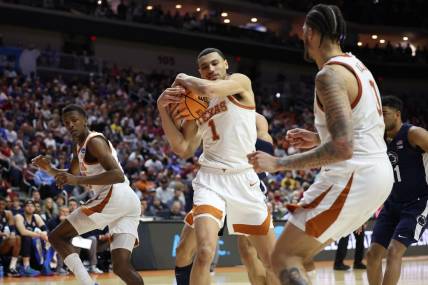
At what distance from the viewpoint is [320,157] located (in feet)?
13.3

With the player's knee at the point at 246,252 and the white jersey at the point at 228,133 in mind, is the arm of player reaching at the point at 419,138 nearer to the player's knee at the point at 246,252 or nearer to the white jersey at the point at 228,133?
the white jersey at the point at 228,133

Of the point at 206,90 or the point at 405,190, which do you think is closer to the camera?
the point at 206,90

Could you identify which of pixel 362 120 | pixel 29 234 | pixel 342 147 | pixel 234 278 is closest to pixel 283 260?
pixel 342 147

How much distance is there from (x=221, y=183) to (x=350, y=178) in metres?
2.14

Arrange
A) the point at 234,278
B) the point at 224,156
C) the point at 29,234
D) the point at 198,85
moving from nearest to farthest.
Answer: the point at 198,85, the point at 224,156, the point at 234,278, the point at 29,234

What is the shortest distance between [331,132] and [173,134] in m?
2.56

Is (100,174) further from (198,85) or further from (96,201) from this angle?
(198,85)

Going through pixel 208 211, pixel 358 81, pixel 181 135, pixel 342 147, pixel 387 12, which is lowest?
pixel 208 211

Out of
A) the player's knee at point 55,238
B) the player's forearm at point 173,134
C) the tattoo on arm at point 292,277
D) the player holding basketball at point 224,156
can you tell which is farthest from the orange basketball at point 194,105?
the tattoo on arm at point 292,277

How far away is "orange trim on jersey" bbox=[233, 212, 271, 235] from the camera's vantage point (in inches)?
238

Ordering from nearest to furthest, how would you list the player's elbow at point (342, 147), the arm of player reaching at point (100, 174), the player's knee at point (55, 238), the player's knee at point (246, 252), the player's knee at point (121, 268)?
the player's elbow at point (342, 147), the player's knee at point (246, 252), the player's knee at point (121, 268), the arm of player reaching at point (100, 174), the player's knee at point (55, 238)

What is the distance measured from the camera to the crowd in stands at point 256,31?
100 feet

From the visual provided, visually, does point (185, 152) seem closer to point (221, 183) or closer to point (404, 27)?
point (221, 183)

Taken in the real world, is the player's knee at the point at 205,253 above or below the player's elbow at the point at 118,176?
below
